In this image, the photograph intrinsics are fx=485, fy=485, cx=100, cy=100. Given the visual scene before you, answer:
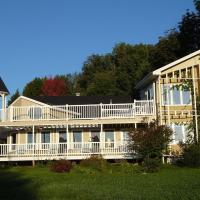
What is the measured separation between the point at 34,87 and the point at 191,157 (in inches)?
2251

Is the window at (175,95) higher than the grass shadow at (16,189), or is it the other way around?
the window at (175,95)

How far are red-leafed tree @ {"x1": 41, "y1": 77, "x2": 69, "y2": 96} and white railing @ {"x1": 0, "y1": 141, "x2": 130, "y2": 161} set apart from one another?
45.7 metres

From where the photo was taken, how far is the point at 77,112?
127 ft

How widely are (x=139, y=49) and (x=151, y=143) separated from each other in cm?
4572

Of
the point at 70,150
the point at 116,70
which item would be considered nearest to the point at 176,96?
the point at 70,150

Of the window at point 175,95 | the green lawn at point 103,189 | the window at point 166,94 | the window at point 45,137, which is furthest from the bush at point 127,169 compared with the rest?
the window at point 45,137

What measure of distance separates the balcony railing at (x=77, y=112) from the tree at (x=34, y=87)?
44.9m

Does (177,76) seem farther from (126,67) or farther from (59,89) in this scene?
(59,89)

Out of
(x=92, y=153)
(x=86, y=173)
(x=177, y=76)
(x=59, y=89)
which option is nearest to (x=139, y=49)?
(x=59, y=89)

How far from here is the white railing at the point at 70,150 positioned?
35.7 metres

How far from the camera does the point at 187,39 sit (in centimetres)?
5634

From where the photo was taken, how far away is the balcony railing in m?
37.0

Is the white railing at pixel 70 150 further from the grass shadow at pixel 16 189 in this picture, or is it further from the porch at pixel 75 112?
the grass shadow at pixel 16 189

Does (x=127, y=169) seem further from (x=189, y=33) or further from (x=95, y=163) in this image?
(x=189, y=33)
